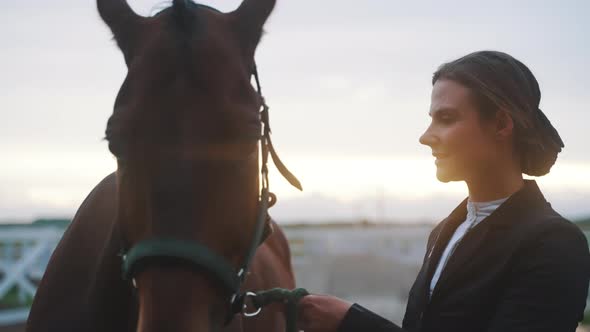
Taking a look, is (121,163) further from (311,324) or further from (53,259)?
(53,259)

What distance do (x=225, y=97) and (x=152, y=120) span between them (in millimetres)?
248

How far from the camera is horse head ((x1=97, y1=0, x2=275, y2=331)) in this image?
6.52 feet

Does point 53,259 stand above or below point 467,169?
below

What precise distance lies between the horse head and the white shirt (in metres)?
0.79

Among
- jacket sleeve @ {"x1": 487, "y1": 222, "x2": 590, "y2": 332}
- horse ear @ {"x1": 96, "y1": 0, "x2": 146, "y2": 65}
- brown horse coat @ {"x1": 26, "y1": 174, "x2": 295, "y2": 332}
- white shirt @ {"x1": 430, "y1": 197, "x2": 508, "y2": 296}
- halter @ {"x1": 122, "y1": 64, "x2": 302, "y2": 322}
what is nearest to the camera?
halter @ {"x1": 122, "y1": 64, "x2": 302, "y2": 322}

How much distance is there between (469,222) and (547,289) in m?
0.49

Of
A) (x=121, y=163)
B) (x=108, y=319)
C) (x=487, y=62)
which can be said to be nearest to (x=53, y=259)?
(x=108, y=319)

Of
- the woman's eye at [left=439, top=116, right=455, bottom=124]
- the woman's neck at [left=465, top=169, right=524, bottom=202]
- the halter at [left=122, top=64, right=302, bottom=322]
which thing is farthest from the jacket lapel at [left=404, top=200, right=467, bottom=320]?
the halter at [left=122, top=64, right=302, bottom=322]

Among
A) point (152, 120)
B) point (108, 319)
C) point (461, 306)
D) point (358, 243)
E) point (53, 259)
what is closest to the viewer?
point (152, 120)

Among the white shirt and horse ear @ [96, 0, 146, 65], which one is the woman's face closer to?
Answer: the white shirt

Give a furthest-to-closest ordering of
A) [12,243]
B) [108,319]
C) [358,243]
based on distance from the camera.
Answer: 1. [358,243]
2. [12,243]
3. [108,319]

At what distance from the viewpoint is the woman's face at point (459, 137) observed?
7.91 feet

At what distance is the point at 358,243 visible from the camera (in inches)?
576

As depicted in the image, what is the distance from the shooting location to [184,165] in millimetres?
1990
